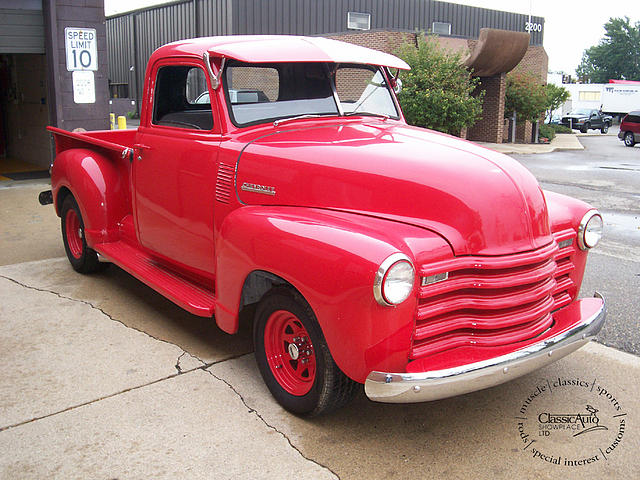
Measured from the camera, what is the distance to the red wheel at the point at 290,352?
10.8 ft

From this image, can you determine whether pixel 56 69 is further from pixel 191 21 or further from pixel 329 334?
pixel 191 21

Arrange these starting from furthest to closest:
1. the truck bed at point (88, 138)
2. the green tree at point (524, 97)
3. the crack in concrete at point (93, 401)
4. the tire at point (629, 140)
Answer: the tire at point (629, 140) → the green tree at point (524, 97) → the truck bed at point (88, 138) → the crack in concrete at point (93, 401)

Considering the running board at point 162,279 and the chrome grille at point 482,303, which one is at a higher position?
the chrome grille at point 482,303

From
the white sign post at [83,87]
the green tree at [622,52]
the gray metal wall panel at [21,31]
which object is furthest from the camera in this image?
the green tree at [622,52]

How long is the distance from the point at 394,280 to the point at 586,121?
40.6 m

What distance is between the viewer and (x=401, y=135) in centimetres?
373

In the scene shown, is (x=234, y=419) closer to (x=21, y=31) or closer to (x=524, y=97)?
(x=21, y=31)

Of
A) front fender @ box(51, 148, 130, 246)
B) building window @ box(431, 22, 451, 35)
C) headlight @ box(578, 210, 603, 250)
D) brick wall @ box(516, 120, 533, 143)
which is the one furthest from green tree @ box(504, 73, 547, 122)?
headlight @ box(578, 210, 603, 250)

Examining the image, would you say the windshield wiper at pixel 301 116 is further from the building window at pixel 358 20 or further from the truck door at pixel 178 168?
the building window at pixel 358 20

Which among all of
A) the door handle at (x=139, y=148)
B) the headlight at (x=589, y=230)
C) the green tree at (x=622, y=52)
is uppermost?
the green tree at (x=622, y=52)

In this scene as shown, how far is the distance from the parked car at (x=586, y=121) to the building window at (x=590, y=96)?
11.7 meters

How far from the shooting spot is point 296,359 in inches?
132

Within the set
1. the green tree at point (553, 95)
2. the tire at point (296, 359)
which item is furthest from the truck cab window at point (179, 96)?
the green tree at point (553, 95)

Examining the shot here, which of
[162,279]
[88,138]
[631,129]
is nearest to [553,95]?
[631,129]
